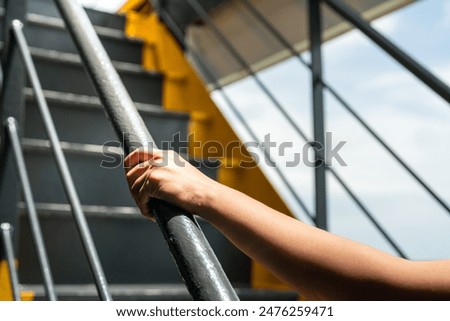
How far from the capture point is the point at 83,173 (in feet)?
4.72

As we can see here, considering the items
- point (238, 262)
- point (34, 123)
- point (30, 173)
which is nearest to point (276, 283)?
point (238, 262)

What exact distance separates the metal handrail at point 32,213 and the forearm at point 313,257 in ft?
1.71

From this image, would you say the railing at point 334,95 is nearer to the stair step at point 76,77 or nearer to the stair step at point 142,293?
the stair step at point 142,293

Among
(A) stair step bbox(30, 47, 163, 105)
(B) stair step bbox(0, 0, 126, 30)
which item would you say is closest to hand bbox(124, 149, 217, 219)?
(A) stair step bbox(30, 47, 163, 105)

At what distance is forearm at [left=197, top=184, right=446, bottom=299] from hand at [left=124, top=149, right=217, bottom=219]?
1 centimetres

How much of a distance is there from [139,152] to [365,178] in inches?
43.4

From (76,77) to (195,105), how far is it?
1.35ft

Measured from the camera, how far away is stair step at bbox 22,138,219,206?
138 centimetres

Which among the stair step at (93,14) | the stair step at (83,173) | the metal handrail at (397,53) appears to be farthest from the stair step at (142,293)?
the stair step at (93,14)

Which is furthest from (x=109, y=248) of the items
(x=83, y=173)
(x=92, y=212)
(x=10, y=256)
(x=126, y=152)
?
(x=126, y=152)

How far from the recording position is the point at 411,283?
1.37 feet

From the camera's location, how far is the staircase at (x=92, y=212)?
4.21 feet

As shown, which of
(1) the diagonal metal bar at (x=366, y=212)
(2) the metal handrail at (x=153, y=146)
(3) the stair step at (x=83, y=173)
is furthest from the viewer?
(3) the stair step at (x=83, y=173)
